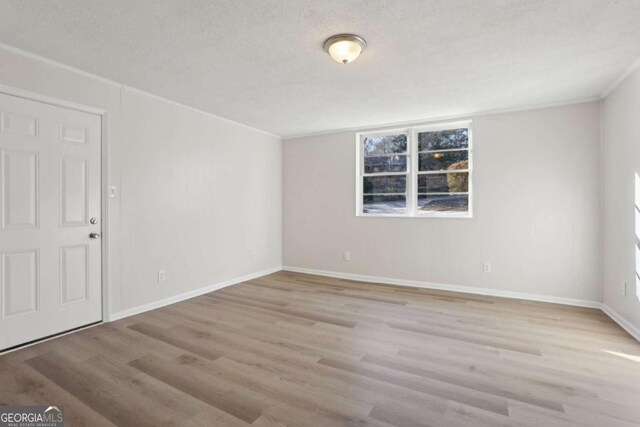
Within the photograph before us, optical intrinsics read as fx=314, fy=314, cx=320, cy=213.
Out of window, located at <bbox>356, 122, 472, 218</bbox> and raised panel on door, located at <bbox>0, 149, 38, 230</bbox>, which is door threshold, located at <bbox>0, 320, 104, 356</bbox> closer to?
raised panel on door, located at <bbox>0, 149, 38, 230</bbox>

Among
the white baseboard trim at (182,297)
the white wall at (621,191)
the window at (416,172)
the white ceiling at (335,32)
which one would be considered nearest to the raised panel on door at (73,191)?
the white ceiling at (335,32)

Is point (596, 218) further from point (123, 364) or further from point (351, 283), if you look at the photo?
point (123, 364)

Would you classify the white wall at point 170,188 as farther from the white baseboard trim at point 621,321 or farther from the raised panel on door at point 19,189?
the white baseboard trim at point 621,321

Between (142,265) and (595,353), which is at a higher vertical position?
(142,265)

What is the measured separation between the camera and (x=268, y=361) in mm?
2494

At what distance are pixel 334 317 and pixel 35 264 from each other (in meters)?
2.87

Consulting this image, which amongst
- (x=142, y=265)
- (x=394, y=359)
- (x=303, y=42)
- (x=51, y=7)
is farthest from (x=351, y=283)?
(x=51, y=7)

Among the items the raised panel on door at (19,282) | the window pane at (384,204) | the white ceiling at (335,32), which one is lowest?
the raised panel on door at (19,282)

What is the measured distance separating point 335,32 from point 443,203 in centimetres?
319

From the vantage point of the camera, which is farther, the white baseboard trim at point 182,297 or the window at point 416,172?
the window at point 416,172

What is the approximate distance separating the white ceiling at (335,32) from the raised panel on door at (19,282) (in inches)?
69.6

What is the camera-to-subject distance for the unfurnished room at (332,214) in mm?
2072

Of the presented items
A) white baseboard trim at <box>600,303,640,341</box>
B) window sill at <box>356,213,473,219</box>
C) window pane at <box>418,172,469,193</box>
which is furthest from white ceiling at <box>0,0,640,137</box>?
white baseboard trim at <box>600,303,640,341</box>

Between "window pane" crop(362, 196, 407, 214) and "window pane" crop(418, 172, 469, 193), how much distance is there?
1.17 ft
